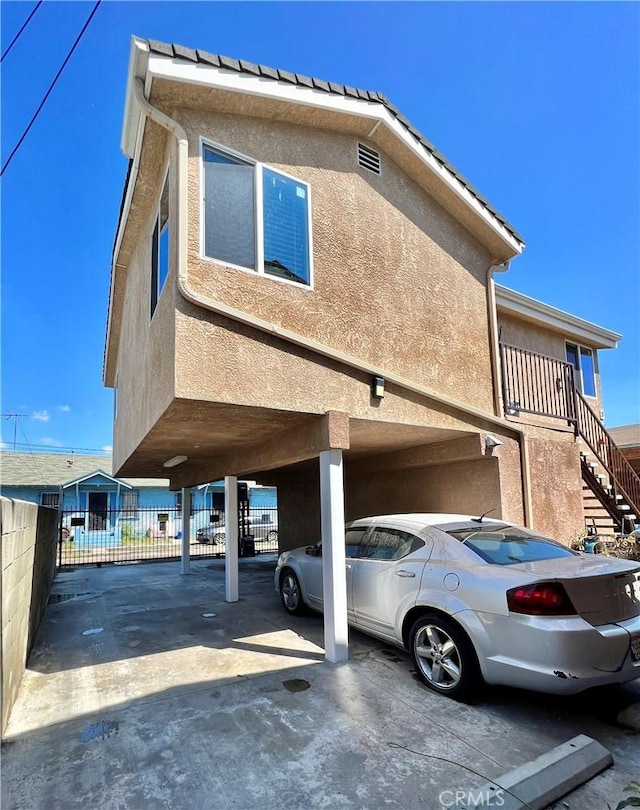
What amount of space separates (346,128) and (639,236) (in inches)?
327

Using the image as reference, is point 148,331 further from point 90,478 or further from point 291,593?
point 90,478

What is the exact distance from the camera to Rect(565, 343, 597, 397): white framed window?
12.7m

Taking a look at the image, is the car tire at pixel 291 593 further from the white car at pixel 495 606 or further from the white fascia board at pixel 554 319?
the white fascia board at pixel 554 319

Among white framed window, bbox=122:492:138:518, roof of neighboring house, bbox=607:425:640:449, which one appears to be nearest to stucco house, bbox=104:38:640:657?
roof of neighboring house, bbox=607:425:640:449

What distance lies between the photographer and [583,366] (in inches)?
518

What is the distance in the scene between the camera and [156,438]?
6.47m

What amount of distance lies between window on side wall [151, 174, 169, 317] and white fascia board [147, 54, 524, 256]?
1.12 metres

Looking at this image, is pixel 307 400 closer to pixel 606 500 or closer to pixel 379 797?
pixel 379 797

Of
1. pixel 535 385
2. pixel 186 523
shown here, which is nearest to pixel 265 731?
pixel 535 385

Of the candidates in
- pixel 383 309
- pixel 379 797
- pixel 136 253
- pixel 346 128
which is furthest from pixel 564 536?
pixel 136 253

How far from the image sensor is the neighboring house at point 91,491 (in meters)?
23.5

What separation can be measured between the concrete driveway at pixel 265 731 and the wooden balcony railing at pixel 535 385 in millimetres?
4639

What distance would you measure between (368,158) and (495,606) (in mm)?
6058

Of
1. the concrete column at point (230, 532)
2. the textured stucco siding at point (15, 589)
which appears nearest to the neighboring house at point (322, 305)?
the concrete column at point (230, 532)
